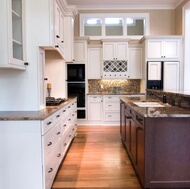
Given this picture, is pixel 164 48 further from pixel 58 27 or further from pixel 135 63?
pixel 58 27

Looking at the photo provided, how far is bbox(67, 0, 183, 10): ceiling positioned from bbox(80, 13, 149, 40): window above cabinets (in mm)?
260

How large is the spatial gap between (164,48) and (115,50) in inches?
54.6

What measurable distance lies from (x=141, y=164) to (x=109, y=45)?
174 inches

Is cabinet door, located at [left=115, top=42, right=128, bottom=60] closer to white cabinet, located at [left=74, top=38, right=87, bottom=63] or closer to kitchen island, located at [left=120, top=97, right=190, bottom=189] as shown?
white cabinet, located at [left=74, top=38, right=87, bottom=63]

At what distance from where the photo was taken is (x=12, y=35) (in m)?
2.32

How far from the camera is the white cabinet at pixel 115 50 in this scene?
618cm

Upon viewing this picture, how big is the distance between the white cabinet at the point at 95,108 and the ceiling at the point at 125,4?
2.77 m

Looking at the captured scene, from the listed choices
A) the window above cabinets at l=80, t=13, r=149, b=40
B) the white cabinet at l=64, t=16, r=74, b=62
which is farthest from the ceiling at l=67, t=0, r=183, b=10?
the white cabinet at l=64, t=16, r=74, b=62

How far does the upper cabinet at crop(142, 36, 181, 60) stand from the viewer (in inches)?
230

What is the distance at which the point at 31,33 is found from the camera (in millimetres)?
2660

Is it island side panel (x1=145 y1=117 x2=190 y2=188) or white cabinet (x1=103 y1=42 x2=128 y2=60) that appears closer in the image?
island side panel (x1=145 y1=117 x2=190 y2=188)

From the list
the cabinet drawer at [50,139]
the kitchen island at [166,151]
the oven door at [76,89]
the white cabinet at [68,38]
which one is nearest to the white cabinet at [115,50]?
the oven door at [76,89]

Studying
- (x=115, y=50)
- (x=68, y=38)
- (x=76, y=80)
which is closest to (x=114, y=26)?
(x=115, y=50)

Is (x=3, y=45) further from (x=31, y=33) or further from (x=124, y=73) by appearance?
(x=124, y=73)
